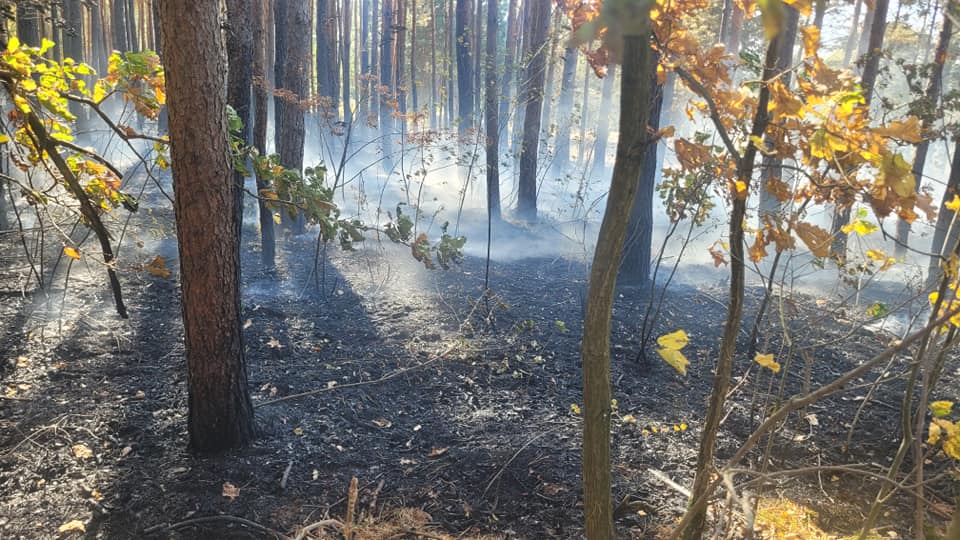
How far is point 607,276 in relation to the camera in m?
1.80

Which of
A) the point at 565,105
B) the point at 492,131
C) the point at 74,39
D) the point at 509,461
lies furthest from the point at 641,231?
the point at 565,105

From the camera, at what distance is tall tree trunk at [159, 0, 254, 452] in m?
3.11

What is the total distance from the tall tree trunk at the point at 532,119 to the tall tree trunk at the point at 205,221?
8.04m

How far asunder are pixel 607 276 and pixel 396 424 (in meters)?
2.99

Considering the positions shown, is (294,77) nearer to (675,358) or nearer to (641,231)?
(641,231)

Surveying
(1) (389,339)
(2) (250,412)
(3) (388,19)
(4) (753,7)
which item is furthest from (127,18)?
(4) (753,7)

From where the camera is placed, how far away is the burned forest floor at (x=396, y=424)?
323cm

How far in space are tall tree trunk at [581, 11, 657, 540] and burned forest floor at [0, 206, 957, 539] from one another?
24cm

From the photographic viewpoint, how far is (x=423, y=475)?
3.69 m

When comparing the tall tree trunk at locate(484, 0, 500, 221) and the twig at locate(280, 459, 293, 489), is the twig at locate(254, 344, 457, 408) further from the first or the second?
the tall tree trunk at locate(484, 0, 500, 221)

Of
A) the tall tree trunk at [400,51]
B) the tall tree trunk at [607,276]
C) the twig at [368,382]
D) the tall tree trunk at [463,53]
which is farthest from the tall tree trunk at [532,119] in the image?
the tall tree trunk at [400,51]

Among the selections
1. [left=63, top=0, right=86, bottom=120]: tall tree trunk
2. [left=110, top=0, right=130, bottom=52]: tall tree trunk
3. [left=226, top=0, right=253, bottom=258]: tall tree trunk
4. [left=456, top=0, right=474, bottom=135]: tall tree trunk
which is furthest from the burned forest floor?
[left=110, top=0, right=130, bottom=52]: tall tree trunk

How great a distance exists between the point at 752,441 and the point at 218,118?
304 centimetres

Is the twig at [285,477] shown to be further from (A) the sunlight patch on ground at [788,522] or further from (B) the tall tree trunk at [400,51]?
(B) the tall tree trunk at [400,51]
